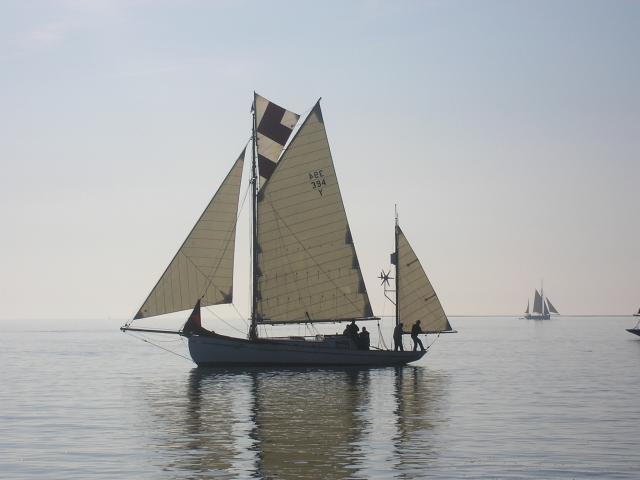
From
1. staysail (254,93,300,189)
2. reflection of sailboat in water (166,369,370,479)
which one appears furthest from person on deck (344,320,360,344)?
staysail (254,93,300,189)

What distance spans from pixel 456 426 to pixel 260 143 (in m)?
35.1

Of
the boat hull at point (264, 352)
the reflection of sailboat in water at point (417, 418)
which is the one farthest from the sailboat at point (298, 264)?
the reflection of sailboat in water at point (417, 418)

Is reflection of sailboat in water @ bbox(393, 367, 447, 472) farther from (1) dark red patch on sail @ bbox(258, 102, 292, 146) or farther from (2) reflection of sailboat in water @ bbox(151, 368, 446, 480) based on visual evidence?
(1) dark red patch on sail @ bbox(258, 102, 292, 146)

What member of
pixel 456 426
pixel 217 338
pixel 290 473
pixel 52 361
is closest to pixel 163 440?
pixel 290 473

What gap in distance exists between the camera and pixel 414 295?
68.8 m

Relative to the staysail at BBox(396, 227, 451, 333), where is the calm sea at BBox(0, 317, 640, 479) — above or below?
below

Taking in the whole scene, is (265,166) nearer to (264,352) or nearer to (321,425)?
(264,352)

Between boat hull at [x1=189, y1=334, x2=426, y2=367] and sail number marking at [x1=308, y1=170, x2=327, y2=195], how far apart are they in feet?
32.5

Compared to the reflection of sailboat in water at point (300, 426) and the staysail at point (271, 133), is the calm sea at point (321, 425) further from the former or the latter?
the staysail at point (271, 133)

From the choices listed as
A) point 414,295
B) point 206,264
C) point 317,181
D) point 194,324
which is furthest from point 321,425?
point 414,295

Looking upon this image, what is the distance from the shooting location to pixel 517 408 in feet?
140

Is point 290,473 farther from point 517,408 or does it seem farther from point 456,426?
point 517,408

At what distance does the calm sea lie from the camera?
87.2 ft

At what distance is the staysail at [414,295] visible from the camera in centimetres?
6875
